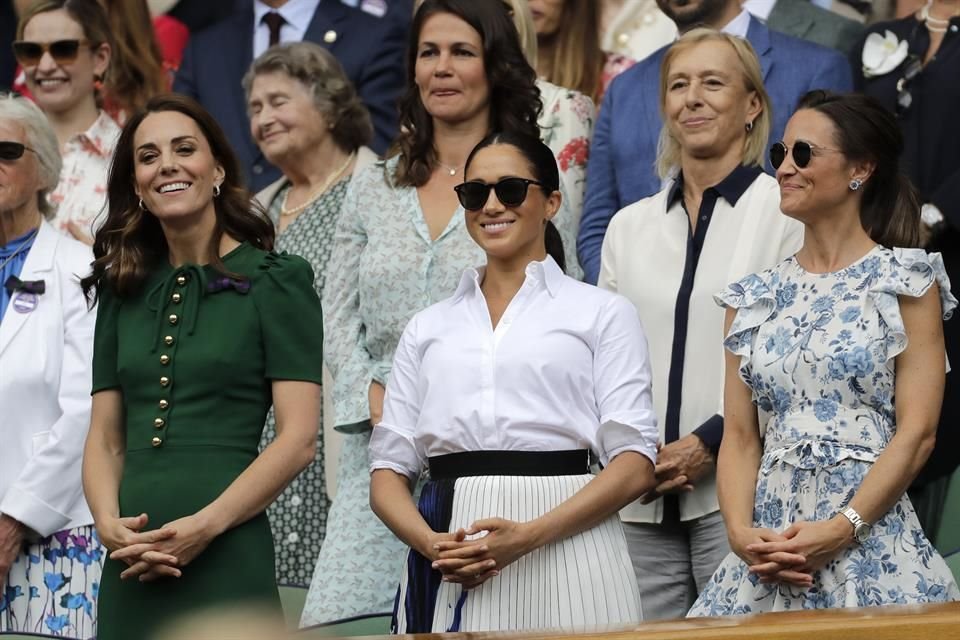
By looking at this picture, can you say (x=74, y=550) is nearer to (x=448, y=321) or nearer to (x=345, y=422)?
(x=345, y=422)

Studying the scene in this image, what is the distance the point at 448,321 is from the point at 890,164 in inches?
48.9

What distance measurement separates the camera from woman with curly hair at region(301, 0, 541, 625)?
5562mm

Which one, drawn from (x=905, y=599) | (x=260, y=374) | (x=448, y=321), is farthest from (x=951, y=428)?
(x=260, y=374)

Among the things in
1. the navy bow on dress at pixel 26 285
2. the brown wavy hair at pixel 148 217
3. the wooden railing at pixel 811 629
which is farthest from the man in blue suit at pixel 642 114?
the wooden railing at pixel 811 629

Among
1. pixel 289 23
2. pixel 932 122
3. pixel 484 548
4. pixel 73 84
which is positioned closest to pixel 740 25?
pixel 932 122

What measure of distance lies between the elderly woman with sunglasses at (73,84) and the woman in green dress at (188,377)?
2202mm

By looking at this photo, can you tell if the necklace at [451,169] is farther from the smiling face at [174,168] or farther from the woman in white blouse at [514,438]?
the smiling face at [174,168]

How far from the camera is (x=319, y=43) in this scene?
7793mm

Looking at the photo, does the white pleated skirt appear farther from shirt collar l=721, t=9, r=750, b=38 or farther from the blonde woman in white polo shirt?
shirt collar l=721, t=9, r=750, b=38

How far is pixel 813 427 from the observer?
4.70m

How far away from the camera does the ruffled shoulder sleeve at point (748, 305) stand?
193 inches

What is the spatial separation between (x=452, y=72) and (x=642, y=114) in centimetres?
84

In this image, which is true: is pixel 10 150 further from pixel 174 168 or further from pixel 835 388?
pixel 835 388

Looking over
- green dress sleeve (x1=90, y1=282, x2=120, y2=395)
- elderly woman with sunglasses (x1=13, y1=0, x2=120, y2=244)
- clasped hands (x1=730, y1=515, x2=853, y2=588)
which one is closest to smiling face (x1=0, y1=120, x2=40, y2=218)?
green dress sleeve (x1=90, y1=282, x2=120, y2=395)
